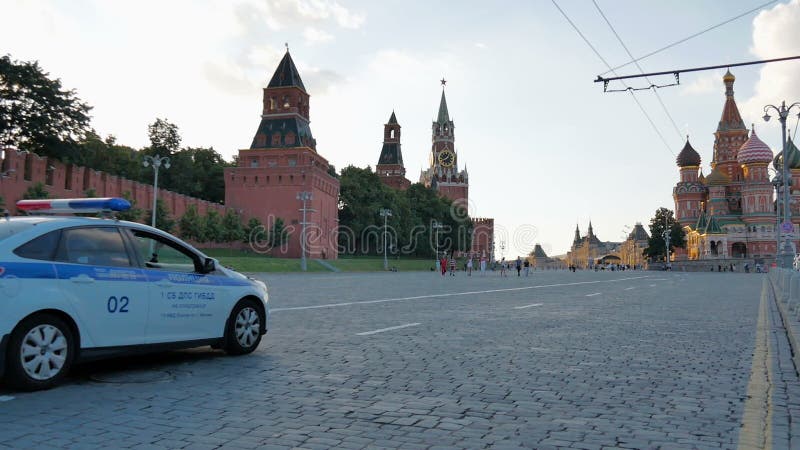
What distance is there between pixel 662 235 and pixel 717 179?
12535 mm

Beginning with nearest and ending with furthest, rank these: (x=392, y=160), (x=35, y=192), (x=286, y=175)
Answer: (x=35, y=192)
(x=286, y=175)
(x=392, y=160)

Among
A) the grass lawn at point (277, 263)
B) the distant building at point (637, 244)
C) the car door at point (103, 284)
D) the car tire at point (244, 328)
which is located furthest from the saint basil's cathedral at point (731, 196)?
the car door at point (103, 284)

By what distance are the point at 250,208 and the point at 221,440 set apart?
69.8 m

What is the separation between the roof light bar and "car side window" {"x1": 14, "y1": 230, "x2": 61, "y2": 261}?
67cm

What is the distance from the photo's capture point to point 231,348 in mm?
7344

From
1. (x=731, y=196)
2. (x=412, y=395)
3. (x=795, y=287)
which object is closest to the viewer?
(x=412, y=395)

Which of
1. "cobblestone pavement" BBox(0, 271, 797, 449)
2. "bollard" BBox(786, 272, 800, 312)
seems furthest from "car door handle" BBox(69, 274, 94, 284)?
"bollard" BBox(786, 272, 800, 312)

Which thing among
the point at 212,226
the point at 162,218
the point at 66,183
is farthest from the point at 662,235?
the point at 66,183

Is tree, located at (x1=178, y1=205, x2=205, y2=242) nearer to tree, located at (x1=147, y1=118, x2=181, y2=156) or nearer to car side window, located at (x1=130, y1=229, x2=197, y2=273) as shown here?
tree, located at (x1=147, y1=118, x2=181, y2=156)

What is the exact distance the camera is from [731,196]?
338 ft

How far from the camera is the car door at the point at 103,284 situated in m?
5.66

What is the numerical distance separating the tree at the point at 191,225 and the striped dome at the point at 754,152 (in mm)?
85532

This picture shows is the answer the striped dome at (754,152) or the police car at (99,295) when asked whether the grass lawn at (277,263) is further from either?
the striped dome at (754,152)

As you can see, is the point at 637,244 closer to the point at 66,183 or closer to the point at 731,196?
the point at 731,196
